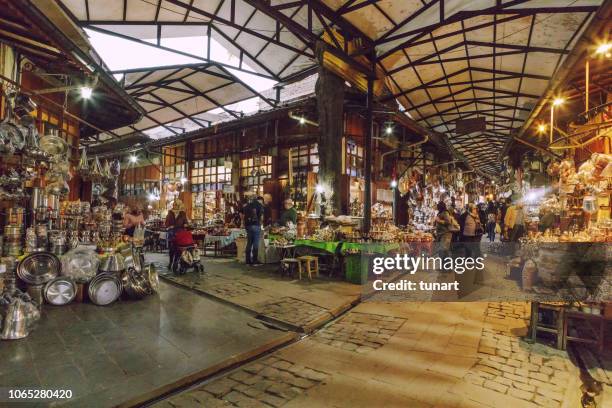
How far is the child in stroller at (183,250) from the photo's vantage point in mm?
8266

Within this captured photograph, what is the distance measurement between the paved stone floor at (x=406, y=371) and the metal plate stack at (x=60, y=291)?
3.73m

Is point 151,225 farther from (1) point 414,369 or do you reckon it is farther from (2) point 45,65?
(1) point 414,369

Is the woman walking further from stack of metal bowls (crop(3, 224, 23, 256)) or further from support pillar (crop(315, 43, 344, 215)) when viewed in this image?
stack of metal bowls (crop(3, 224, 23, 256))

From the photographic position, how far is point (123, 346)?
389 cm

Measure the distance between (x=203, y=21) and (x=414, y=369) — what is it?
1088 cm

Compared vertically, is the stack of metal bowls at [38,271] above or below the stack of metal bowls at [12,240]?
below

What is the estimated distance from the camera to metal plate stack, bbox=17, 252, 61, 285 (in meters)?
5.10

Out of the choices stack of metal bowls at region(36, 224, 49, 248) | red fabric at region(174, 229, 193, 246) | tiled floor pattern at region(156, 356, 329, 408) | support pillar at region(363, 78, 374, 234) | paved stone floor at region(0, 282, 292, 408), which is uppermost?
support pillar at region(363, 78, 374, 234)

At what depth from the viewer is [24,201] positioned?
238 inches

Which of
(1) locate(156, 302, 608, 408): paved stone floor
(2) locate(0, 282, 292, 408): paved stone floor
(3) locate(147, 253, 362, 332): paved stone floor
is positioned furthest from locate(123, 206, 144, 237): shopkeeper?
(1) locate(156, 302, 608, 408): paved stone floor

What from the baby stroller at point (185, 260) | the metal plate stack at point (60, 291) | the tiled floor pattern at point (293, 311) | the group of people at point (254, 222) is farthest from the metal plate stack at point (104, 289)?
the group of people at point (254, 222)

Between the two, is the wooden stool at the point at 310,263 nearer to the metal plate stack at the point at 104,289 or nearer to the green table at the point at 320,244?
the green table at the point at 320,244

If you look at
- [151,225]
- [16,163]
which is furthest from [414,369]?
[151,225]

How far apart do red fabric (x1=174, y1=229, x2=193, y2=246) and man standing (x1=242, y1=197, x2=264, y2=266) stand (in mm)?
1818
